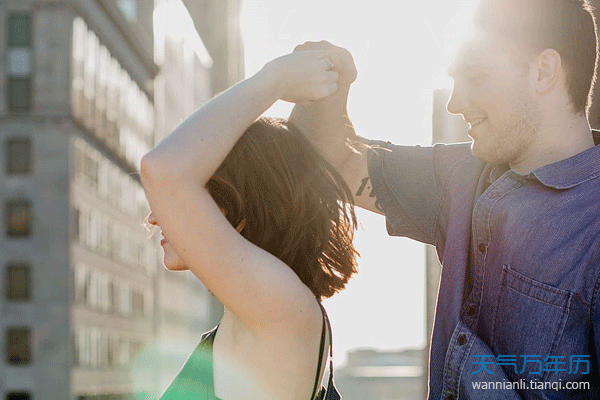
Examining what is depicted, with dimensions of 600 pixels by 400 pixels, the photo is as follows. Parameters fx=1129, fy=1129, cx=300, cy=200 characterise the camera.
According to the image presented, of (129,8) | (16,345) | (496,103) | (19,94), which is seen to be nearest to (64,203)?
(19,94)

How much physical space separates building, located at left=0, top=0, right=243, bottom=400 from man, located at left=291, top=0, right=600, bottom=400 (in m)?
47.0

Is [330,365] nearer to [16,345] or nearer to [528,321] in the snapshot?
[528,321]

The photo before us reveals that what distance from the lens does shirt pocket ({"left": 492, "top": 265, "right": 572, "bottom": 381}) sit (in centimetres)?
336

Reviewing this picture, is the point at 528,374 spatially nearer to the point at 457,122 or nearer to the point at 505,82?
the point at 505,82

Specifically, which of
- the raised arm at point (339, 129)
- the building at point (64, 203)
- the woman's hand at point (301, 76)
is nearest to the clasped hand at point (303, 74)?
the woman's hand at point (301, 76)

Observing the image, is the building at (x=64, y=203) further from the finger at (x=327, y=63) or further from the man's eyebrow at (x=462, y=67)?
the finger at (x=327, y=63)

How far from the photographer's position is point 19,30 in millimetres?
51000

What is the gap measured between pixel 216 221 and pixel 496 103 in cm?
120

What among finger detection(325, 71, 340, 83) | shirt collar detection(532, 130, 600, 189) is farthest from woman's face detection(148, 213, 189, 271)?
shirt collar detection(532, 130, 600, 189)

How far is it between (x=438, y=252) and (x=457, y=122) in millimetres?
46264

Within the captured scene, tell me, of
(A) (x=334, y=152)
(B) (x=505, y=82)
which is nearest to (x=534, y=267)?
(B) (x=505, y=82)

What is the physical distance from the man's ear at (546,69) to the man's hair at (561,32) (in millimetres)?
18

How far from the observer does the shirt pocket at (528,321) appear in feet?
11.0

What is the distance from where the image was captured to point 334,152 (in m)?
4.05
